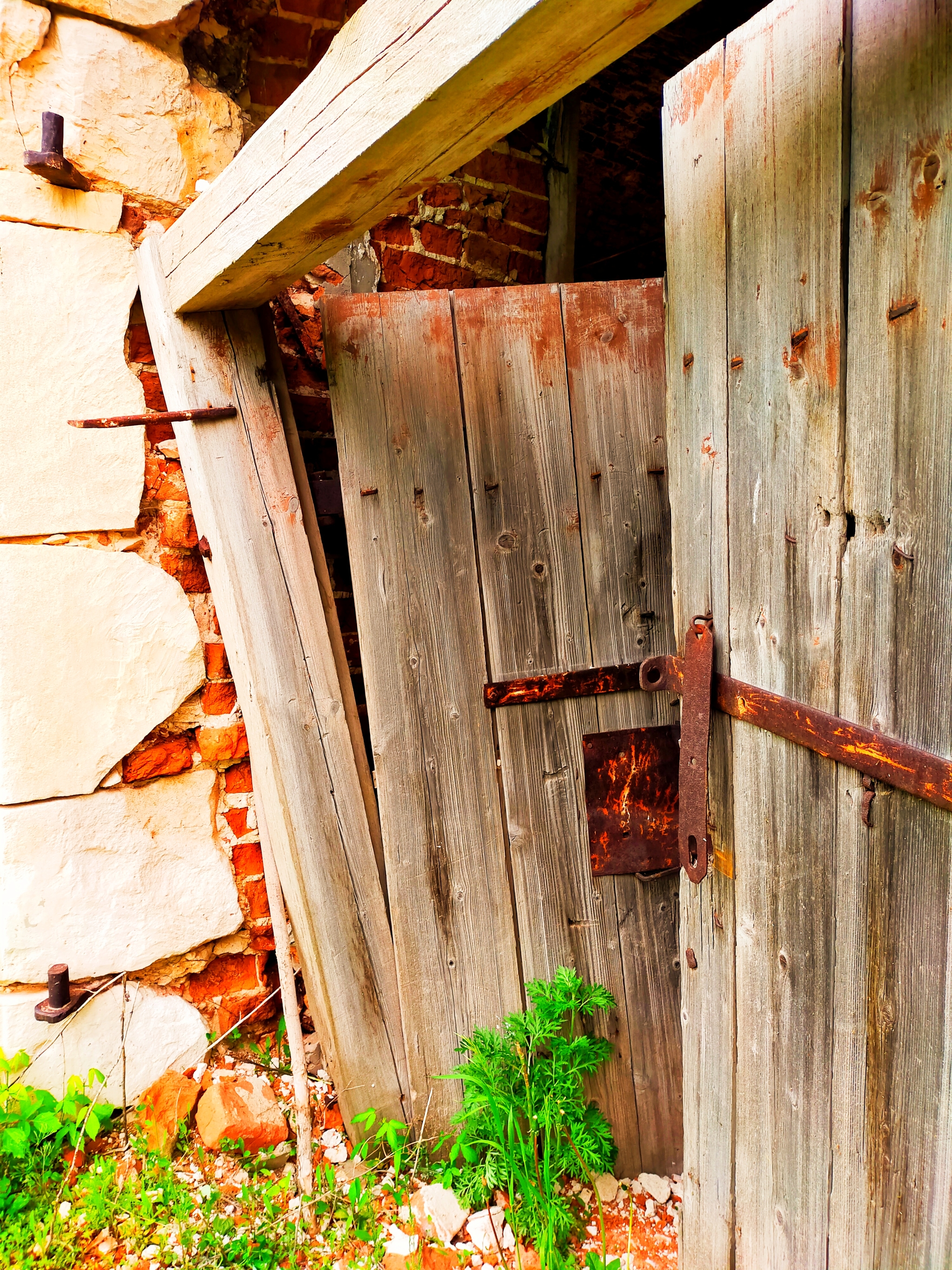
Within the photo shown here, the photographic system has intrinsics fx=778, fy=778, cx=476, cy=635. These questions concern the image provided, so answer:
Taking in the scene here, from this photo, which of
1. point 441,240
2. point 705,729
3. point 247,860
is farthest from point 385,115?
point 247,860

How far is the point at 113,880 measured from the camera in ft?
5.56

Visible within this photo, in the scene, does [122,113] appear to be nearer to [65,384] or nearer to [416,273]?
[65,384]

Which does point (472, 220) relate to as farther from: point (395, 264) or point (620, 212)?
point (620, 212)

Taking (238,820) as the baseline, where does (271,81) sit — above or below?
above

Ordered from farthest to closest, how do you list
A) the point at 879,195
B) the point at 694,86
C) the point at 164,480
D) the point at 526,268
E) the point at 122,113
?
the point at 526,268, the point at 164,480, the point at 122,113, the point at 694,86, the point at 879,195

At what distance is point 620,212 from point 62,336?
7.52 feet

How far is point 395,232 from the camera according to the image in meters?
1.93

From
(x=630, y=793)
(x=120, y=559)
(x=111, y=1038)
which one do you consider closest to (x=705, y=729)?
(x=630, y=793)

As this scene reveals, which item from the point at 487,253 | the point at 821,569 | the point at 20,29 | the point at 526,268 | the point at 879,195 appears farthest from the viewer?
the point at 526,268

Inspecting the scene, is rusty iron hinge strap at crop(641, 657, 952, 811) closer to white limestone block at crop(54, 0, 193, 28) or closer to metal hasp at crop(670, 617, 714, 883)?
metal hasp at crop(670, 617, 714, 883)

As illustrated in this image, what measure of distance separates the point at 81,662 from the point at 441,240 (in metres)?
1.36

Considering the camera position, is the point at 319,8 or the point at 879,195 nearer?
the point at 879,195

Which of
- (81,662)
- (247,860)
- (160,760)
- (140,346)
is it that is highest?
(140,346)

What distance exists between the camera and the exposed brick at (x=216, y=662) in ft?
5.83
